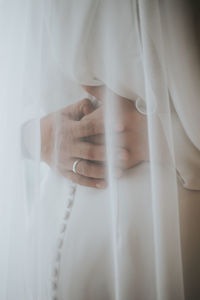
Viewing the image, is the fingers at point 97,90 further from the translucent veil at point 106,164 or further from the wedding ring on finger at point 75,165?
the wedding ring on finger at point 75,165

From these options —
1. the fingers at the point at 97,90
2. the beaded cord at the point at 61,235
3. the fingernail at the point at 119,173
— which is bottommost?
the beaded cord at the point at 61,235

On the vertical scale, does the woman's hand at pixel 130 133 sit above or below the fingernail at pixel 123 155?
above

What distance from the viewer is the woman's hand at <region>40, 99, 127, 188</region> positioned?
0.44 metres

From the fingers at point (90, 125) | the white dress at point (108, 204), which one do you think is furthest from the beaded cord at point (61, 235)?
the fingers at point (90, 125)

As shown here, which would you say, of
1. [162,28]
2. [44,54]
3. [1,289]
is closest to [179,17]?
[162,28]

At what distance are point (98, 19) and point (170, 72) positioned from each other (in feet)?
0.59

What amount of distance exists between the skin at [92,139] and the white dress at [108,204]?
0.07ft

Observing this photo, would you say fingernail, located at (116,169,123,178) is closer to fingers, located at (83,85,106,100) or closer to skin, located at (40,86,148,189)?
skin, located at (40,86,148,189)

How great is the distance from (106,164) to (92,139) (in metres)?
0.06

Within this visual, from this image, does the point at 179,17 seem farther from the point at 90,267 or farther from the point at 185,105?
the point at 90,267

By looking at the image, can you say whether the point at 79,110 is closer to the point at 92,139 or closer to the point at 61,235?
the point at 92,139

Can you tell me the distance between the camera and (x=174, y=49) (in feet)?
1.35

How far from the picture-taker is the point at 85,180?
1.46 feet

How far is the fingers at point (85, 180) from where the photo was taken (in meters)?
0.44
